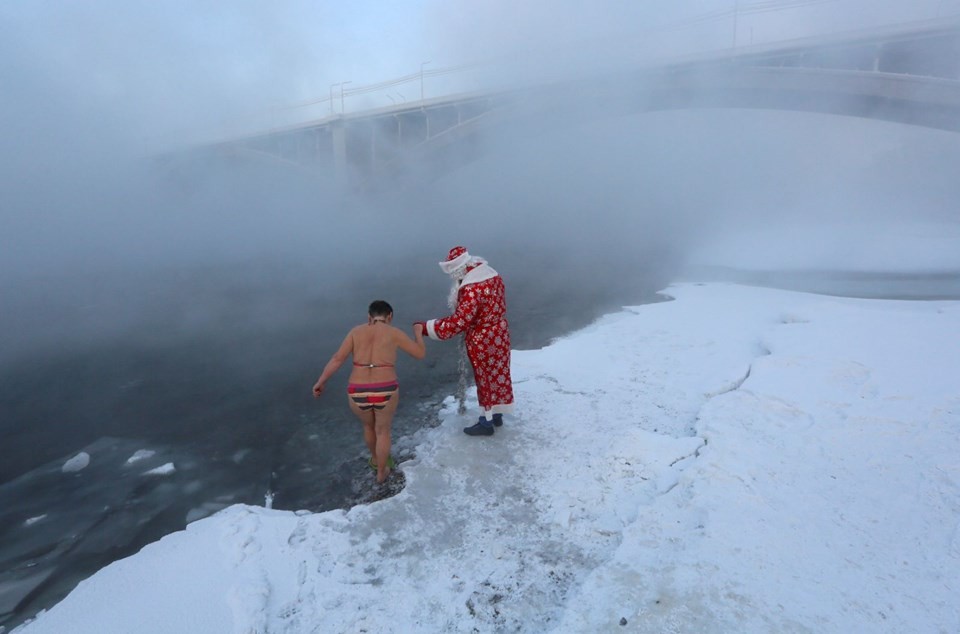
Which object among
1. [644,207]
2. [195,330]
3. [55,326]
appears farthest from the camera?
[644,207]

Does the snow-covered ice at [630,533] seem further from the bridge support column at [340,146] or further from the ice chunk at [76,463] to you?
the bridge support column at [340,146]

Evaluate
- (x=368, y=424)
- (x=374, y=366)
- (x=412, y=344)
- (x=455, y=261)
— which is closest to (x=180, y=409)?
(x=368, y=424)

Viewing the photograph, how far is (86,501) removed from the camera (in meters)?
4.36

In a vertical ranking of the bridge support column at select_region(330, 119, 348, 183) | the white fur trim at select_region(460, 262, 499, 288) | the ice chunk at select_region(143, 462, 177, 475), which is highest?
the bridge support column at select_region(330, 119, 348, 183)

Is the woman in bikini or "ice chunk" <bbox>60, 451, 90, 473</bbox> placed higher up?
the woman in bikini

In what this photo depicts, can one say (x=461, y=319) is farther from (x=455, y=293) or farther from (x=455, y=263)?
(x=455, y=263)

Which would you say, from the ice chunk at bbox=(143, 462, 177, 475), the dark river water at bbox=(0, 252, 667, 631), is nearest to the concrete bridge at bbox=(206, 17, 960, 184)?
the dark river water at bbox=(0, 252, 667, 631)

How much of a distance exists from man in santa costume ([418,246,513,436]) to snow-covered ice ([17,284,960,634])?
320mm

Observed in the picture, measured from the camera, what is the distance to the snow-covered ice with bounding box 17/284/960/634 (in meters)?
2.53

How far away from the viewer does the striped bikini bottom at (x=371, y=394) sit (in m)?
3.81

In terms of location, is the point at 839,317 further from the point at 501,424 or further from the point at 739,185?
the point at 739,185

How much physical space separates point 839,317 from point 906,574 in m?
5.75

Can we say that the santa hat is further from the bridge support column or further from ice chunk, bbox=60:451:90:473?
the bridge support column

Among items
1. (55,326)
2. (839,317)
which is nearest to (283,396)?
(839,317)
